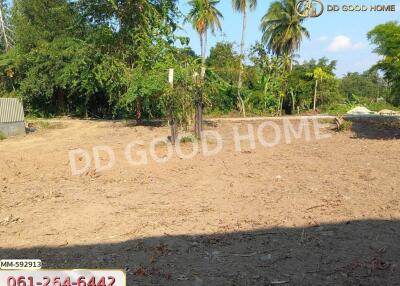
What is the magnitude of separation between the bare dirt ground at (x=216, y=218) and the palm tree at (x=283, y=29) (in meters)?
23.6

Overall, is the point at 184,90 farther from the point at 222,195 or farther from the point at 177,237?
the point at 177,237

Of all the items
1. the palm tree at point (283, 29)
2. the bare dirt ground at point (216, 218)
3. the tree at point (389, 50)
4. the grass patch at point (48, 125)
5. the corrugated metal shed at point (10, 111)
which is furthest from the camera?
the palm tree at point (283, 29)

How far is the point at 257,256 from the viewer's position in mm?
3818

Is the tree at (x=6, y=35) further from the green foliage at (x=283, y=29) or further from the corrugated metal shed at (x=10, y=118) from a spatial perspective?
the green foliage at (x=283, y=29)

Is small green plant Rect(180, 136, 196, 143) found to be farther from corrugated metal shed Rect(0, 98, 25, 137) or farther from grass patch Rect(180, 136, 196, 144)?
corrugated metal shed Rect(0, 98, 25, 137)

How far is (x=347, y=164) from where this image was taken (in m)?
7.73

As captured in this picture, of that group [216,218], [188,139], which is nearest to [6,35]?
[188,139]

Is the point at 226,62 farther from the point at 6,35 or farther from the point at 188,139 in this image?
the point at 188,139

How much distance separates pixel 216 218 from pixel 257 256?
1.13 meters

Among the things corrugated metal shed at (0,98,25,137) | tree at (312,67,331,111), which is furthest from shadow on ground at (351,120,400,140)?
corrugated metal shed at (0,98,25,137)

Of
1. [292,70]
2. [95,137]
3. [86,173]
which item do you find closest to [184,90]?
[95,137]

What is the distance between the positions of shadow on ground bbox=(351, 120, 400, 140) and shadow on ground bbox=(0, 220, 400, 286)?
7.97 meters

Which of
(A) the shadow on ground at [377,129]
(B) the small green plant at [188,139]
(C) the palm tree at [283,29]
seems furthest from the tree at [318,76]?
(B) the small green plant at [188,139]

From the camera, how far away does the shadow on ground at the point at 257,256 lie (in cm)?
340
